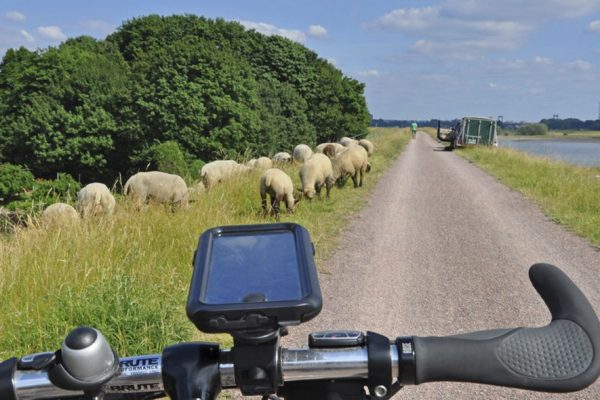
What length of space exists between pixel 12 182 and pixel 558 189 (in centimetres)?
2704

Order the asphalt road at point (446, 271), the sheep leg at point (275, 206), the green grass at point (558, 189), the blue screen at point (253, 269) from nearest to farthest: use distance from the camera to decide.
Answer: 1. the blue screen at point (253, 269)
2. the asphalt road at point (446, 271)
3. the green grass at point (558, 189)
4. the sheep leg at point (275, 206)

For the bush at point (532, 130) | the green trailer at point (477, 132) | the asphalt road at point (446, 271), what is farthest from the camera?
the bush at point (532, 130)

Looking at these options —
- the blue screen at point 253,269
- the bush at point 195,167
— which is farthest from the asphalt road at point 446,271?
the bush at point 195,167

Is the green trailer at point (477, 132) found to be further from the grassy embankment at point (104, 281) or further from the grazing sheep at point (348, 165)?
the grassy embankment at point (104, 281)

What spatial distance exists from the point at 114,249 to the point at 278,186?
567cm

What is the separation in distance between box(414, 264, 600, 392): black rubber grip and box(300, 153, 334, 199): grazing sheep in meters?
11.9

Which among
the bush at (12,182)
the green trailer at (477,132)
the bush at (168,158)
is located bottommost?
the bush at (12,182)

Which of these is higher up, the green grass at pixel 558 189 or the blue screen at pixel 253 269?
the blue screen at pixel 253 269

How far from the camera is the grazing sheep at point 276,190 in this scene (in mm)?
11141

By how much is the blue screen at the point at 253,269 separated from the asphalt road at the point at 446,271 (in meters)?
3.20

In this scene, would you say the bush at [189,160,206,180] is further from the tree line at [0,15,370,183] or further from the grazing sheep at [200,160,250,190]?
the grazing sheep at [200,160,250,190]

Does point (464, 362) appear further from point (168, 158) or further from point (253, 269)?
point (168, 158)

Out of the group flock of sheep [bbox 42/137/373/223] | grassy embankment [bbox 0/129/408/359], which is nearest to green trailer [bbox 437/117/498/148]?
flock of sheep [bbox 42/137/373/223]

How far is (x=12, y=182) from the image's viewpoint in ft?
96.3
